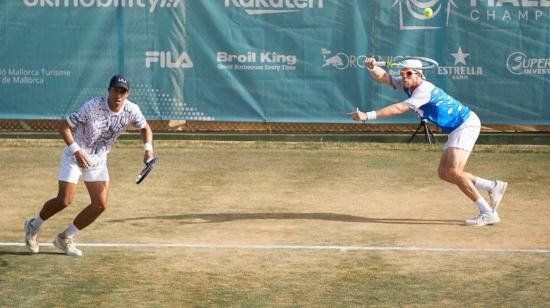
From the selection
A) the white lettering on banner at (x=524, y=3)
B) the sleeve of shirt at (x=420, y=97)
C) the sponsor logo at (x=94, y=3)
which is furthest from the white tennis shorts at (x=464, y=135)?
the sponsor logo at (x=94, y=3)

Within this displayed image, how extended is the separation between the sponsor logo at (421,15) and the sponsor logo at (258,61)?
188 centimetres

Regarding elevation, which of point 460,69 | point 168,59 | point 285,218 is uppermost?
point 168,59

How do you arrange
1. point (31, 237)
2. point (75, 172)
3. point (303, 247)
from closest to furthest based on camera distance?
point (75, 172)
point (31, 237)
point (303, 247)

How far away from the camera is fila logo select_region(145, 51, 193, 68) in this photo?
2066 centimetres

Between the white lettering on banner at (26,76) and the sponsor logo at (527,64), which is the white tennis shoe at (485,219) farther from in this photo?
the white lettering on banner at (26,76)

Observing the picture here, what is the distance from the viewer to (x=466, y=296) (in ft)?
32.8

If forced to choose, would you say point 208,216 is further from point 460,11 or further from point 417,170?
point 460,11

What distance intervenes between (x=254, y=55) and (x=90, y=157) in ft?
30.8

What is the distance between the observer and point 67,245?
1153cm

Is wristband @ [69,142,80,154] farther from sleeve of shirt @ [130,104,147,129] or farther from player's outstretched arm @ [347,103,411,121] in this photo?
player's outstretched arm @ [347,103,411,121]

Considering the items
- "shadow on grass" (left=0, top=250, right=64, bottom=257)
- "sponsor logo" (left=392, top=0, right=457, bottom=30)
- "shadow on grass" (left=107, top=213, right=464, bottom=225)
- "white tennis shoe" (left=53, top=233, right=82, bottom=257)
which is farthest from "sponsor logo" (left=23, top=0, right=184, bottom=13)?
"white tennis shoe" (left=53, top=233, right=82, bottom=257)

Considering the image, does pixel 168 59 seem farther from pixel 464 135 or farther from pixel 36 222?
pixel 36 222

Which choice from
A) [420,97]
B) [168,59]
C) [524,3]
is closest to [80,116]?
[420,97]

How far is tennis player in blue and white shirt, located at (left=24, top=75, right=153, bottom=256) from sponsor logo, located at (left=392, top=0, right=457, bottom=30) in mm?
9646
